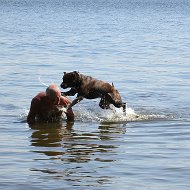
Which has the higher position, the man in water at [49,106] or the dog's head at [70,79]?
the dog's head at [70,79]

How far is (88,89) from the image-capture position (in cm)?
1427

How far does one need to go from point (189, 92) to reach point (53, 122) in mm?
5841

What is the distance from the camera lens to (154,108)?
54.8ft

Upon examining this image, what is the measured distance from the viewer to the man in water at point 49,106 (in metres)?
13.1

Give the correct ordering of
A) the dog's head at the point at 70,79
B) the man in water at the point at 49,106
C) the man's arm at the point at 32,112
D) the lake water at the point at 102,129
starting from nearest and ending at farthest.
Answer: the lake water at the point at 102,129 → the man in water at the point at 49,106 → the man's arm at the point at 32,112 → the dog's head at the point at 70,79

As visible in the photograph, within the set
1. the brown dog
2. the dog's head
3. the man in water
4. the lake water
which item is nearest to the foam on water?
the lake water

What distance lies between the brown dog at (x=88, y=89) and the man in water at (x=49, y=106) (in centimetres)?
26

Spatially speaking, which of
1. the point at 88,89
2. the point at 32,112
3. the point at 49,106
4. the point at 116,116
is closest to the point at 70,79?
the point at 88,89

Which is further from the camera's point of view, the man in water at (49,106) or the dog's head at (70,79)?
the dog's head at (70,79)

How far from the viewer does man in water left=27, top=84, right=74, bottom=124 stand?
13078 millimetres

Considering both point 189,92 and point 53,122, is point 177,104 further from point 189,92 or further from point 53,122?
point 53,122

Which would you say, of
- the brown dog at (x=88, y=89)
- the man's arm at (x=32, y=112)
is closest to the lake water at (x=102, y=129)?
the man's arm at (x=32, y=112)

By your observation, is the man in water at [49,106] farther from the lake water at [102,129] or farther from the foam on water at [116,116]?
the foam on water at [116,116]

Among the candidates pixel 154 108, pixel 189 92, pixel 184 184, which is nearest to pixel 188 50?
pixel 189 92
